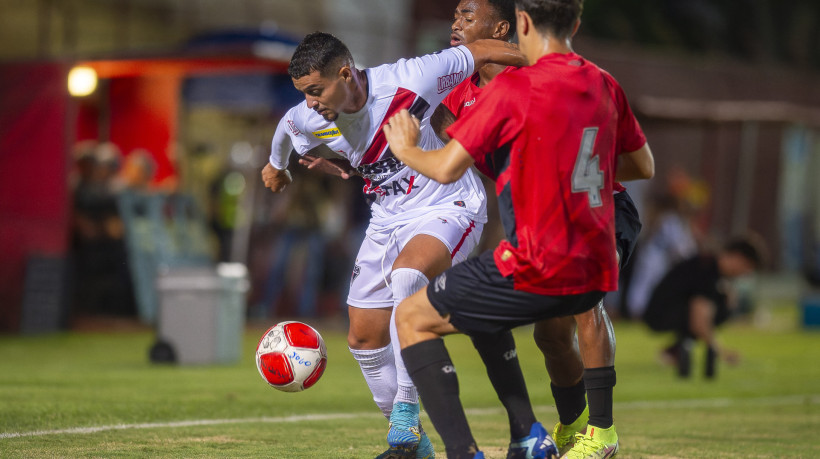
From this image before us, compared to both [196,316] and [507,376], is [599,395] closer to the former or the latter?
[507,376]

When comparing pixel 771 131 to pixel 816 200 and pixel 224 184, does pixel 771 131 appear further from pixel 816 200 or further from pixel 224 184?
pixel 224 184

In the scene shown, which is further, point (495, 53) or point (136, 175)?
point (136, 175)

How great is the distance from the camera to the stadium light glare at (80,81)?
48.7 feet

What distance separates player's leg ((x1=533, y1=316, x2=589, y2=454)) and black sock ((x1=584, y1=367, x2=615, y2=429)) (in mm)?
185

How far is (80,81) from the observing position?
14.9 metres

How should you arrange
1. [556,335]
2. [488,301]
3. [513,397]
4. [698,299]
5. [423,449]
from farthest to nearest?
[698,299] → [556,335] → [423,449] → [513,397] → [488,301]

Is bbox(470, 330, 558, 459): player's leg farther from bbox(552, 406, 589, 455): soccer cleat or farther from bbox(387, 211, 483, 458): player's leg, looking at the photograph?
bbox(552, 406, 589, 455): soccer cleat

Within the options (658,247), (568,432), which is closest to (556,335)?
(568,432)

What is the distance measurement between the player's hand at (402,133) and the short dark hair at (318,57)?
77 centimetres

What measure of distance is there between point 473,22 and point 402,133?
1714 millimetres

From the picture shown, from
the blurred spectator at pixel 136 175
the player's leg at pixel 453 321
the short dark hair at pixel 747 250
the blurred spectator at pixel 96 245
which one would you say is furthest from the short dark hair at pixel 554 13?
the blurred spectator at pixel 136 175

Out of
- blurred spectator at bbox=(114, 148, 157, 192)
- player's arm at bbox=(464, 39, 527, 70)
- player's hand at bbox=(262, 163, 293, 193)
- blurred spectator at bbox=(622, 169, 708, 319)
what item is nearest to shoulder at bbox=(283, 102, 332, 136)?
player's hand at bbox=(262, 163, 293, 193)

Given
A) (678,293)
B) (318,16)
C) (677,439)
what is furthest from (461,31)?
(318,16)

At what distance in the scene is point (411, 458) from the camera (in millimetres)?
5719
